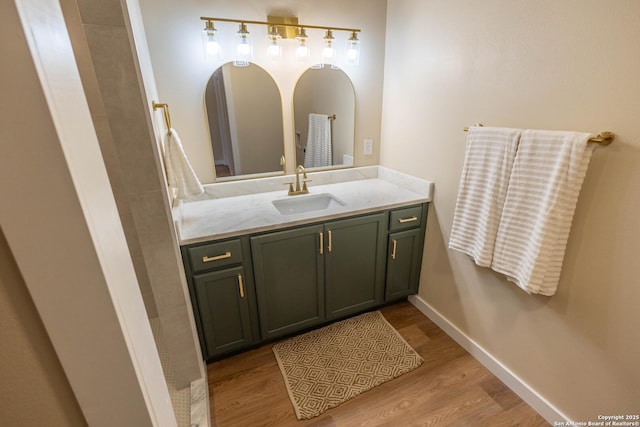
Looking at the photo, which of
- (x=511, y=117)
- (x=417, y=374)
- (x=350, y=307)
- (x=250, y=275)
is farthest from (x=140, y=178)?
(x=417, y=374)

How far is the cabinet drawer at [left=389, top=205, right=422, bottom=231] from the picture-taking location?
6.23ft

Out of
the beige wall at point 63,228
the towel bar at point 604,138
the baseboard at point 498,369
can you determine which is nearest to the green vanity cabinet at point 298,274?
the baseboard at point 498,369

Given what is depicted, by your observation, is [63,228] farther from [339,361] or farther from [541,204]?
[339,361]

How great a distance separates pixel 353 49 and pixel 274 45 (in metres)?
0.55

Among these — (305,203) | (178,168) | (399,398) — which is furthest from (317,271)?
(178,168)

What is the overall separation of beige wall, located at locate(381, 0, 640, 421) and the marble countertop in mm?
276

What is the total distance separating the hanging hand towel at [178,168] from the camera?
1.44 m

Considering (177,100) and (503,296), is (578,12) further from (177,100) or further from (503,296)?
(177,100)

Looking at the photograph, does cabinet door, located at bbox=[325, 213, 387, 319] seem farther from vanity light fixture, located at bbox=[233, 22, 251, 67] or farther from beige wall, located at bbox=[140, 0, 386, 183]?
vanity light fixture, located at bbox=[233, 22, 251, 67]

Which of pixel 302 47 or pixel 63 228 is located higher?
pixel 302 47

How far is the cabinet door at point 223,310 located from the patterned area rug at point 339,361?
1.01 feet

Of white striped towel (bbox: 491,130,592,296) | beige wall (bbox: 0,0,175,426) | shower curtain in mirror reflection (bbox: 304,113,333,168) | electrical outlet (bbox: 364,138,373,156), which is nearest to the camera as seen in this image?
beige wall (bbox: 0,0,175,426)

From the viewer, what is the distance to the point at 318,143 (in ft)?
7.37

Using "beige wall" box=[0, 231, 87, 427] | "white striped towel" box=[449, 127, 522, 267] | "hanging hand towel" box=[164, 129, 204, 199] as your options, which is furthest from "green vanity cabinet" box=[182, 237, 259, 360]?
"white striped towel" box=[449, 127, 522, 267]
